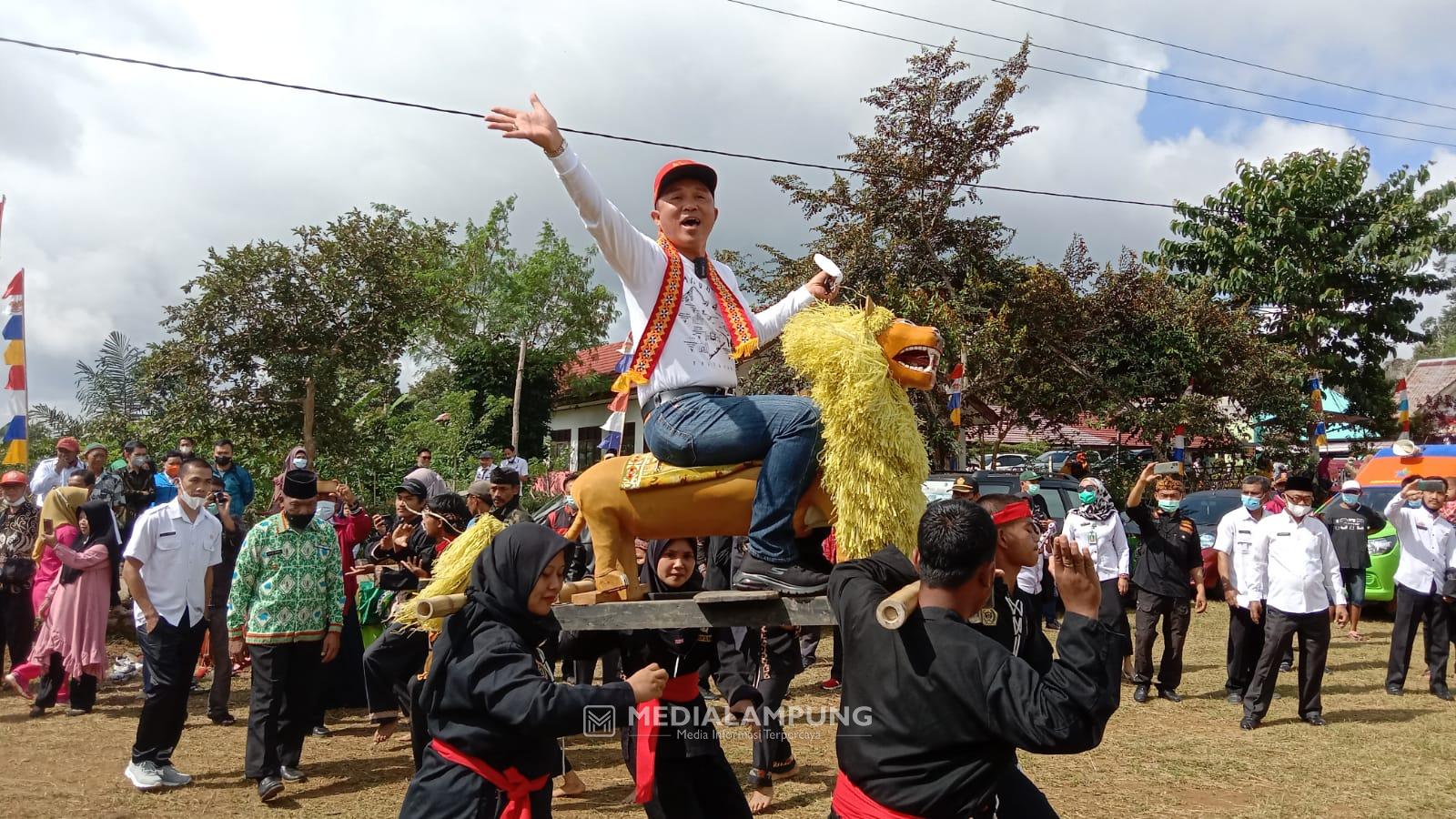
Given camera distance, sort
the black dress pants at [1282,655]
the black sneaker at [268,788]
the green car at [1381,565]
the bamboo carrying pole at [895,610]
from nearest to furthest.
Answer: the bamboo carrying pole at [895,610]
the black sneaker at [268,788]
the black dress pants at [1282,655]
the green car at [1381,565]

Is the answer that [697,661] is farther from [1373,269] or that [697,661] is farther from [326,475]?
[1373,269]

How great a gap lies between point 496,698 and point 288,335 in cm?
1365

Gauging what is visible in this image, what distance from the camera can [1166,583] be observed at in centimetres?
920

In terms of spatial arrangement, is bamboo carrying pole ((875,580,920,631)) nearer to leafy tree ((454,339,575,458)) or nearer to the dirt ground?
the dirt ground

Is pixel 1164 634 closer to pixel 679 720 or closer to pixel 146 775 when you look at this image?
pixel 679 720

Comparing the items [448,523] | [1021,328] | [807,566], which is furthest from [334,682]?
[1021,328]

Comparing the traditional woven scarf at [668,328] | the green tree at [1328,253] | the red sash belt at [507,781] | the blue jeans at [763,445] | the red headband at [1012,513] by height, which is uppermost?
the green tree at [1328,253]

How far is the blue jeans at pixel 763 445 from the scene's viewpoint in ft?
11.7

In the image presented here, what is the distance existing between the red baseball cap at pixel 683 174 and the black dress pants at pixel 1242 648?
6964mm

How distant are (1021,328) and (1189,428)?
3986 mm

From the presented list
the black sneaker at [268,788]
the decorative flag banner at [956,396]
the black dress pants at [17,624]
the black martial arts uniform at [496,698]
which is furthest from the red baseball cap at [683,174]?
Result: the decorative flag banner at [956,396]

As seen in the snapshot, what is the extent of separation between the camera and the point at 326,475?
16.1 metres

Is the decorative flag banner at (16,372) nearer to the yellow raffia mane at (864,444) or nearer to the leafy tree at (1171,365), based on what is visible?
the yellow raffia mane at (864,444)

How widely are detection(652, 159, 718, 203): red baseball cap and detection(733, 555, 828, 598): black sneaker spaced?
153 cm
